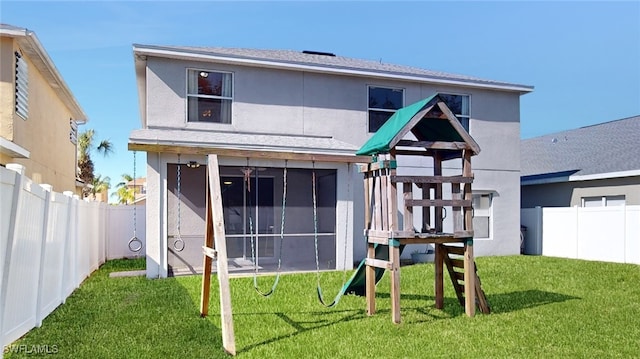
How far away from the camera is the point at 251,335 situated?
6348 millimetres

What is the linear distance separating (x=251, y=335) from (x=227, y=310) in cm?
93

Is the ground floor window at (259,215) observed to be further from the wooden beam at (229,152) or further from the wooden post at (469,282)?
the wooden post at (469,282)

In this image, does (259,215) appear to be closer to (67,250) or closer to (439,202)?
(67,250)

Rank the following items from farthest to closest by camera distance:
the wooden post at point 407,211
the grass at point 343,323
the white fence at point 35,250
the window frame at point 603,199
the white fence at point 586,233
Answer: the window frame at point 603,199 → the white fence at point 586,233 → the wooden post at point 407,211 → the grass at point 343,323 → the white fence at point 35,250

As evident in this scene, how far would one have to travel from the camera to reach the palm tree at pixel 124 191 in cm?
4244

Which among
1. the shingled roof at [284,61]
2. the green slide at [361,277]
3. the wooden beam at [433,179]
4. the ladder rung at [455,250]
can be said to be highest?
the shingled roof at [284,61]

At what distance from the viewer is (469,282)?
7.52 metres

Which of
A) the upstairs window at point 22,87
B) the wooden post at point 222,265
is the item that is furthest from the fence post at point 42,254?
the upstairs window at point 22,87

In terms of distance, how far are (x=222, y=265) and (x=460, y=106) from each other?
11603 mm

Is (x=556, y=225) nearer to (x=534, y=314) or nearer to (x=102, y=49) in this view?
(x=534, y=314)

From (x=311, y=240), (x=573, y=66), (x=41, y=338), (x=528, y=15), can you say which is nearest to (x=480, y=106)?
(x=528, y=15)

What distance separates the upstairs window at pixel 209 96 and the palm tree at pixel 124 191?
1256 inches

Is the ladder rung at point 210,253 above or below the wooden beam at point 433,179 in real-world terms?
below

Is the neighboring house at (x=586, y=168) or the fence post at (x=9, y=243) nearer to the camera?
the fence post at (x=9, y=243)
